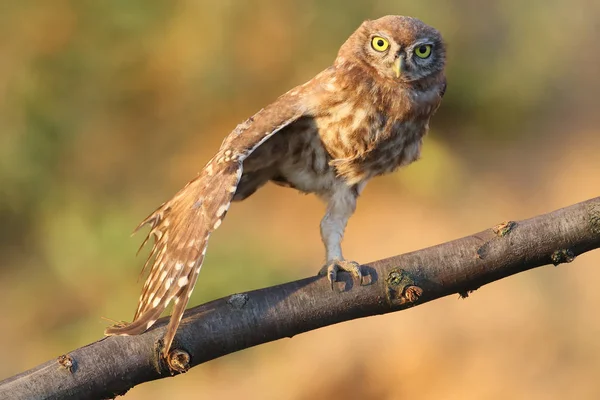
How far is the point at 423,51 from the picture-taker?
257 centimetres

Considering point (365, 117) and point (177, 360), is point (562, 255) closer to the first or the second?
point (365, 117)

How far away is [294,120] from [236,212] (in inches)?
143

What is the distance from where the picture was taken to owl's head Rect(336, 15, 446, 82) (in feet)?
8.25

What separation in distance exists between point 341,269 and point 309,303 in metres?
0.34

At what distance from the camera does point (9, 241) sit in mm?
6355

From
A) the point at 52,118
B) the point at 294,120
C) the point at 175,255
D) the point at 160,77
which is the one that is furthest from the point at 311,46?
the point at 175,255

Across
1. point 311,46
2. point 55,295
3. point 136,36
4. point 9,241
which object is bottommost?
point 55,295

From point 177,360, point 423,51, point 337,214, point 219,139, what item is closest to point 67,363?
point 177,360

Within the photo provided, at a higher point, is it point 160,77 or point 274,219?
point 160,77

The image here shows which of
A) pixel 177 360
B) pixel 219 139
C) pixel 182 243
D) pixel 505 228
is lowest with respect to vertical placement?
pixel 177 360

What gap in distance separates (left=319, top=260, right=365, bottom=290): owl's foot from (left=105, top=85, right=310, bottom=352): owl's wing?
304 mm

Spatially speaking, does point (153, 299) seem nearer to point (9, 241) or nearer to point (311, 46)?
point (311, 46)

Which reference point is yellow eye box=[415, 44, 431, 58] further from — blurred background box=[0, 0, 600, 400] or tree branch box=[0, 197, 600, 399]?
blurred background box=[0, 0, 600, 400]

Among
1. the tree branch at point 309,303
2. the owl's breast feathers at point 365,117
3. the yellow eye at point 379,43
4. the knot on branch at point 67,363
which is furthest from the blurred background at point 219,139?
the knot on branch at point 67,363
